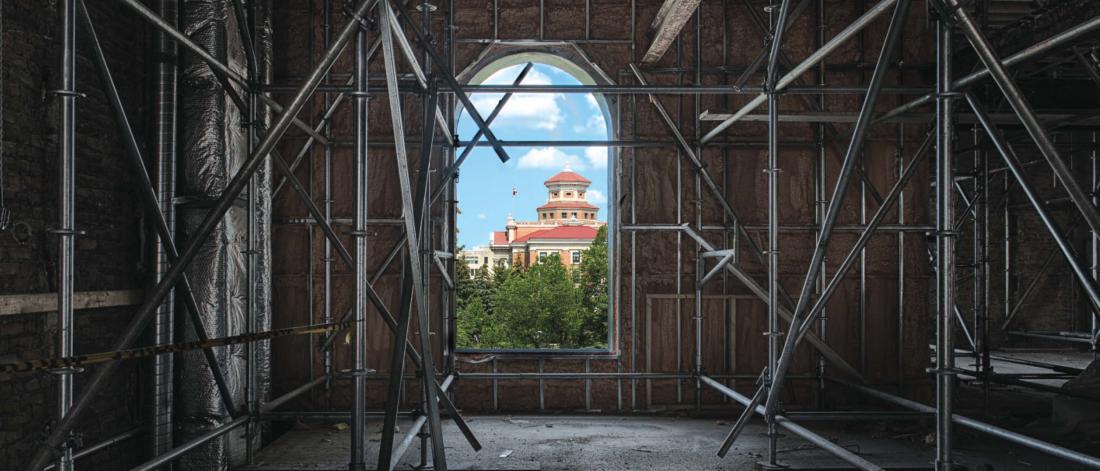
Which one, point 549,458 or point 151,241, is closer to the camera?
point 151,241

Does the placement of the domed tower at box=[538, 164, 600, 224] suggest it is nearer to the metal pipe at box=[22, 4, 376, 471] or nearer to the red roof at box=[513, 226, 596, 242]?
the red roof at box=[513, 226, 596, 242]

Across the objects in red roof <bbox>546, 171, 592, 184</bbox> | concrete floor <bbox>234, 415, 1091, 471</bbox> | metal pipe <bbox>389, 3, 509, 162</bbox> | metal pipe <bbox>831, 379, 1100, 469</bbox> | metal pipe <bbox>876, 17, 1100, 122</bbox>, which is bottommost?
concrete floor <bbox>234, 415, 1091, 471</bbox>

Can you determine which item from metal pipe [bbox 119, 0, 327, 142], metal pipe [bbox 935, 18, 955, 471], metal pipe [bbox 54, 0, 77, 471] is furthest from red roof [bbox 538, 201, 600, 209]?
metal pipe [bbox 54, 0, 77, 471]

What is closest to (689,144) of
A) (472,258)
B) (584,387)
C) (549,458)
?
(584,387)

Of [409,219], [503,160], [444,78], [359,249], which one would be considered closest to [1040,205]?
[409,219]

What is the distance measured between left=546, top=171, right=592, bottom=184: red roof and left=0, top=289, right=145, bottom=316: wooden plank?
91.2m

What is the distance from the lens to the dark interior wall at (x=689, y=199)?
322 inches

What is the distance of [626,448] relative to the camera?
22.2 ft

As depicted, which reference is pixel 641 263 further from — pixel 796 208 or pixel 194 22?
pixel 194 22

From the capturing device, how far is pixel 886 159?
8.24 m

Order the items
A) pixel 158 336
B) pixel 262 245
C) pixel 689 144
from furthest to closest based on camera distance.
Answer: pixel 689 144, pixel 262 245, pixel 158 336

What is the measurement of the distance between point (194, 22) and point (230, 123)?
0.95 meters

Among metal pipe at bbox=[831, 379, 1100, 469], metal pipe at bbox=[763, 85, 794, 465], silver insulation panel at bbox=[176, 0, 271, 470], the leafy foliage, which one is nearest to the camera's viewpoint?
metal pipe at bbox=[831, 379, 1100, 469]

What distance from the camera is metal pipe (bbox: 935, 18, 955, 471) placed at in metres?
3.94
